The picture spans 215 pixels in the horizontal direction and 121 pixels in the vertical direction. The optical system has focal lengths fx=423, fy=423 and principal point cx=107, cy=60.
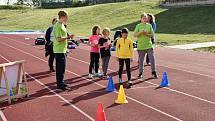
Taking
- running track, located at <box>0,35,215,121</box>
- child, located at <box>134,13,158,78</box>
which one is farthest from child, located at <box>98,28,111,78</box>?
child, located at <box>134,13,158,78</box>

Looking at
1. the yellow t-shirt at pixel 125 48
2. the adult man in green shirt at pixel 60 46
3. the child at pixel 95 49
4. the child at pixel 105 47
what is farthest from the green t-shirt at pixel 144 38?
the adult man in green shirt at pixel 60 46

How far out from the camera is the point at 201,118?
310 inches

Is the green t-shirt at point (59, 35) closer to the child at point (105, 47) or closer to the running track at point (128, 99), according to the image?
the running track at point (128, 99)

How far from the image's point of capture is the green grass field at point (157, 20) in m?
35.8

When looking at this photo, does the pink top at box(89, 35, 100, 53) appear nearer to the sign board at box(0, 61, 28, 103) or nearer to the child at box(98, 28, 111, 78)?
the child at box(98, 28, 111, 78)

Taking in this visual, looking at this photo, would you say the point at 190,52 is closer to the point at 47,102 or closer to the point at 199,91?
the point at 199,91

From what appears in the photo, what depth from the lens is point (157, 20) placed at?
50438mm

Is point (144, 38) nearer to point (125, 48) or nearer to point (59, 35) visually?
point (125, 48)

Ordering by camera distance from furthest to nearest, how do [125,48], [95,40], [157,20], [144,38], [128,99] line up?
[157,20]
[95,40]
[144,38]
[125,48]
[128,99]

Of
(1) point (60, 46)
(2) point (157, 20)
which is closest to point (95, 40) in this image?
(1) point (60, 46)

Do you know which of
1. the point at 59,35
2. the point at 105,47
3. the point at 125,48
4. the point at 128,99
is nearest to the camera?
the point at 128,99

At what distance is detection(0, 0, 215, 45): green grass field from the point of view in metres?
35.8

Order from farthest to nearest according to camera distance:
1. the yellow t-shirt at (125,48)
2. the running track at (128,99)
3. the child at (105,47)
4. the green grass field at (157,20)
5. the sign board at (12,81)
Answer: the green grass field at (157,20) < the child at (105,47) < the yellow t-shirt at (125,48) < the sign board at (12,81) < the running track at (128,99)

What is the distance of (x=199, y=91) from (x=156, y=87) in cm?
115
